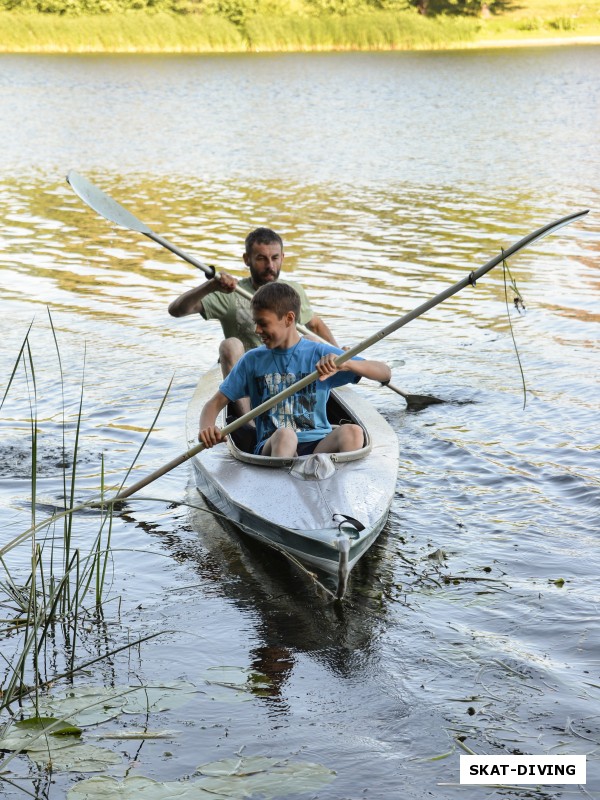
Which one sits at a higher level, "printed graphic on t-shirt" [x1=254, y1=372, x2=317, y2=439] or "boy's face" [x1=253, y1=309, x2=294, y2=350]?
"boy's face" [x1=253, y1=309, x2=294, y2=350]

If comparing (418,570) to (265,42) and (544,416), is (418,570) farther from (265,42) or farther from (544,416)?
(265,42)

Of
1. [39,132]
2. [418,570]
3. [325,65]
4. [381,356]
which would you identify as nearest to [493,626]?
[418,570]

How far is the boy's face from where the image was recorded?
4770mm

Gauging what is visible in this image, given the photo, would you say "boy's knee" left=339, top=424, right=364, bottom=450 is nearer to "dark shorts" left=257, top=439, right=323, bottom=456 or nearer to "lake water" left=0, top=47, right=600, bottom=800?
"dark shorts" left=257, top=439, right=323, bottom=456

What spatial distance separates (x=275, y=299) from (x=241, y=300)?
5.42ft

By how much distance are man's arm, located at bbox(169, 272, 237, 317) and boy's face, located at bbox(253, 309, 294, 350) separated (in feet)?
3.20

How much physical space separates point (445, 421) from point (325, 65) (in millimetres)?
31115

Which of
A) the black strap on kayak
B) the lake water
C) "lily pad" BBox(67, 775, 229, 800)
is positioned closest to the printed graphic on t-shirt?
the lake water

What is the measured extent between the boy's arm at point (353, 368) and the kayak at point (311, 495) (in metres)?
0.38

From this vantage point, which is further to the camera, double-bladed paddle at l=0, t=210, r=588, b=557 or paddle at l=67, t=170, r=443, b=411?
paddle at l=67, t=170, r=443, b=411

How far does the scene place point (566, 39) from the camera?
4534 centimetres

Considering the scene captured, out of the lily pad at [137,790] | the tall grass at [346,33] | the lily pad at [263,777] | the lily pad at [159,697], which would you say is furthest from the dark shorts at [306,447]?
the tall grass at [346,33]

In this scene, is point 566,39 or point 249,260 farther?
point 566,39

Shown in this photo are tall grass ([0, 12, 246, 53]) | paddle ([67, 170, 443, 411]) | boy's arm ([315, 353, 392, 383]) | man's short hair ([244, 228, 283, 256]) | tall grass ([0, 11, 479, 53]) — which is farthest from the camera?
tall grass ([0, 11, 479, 53])
